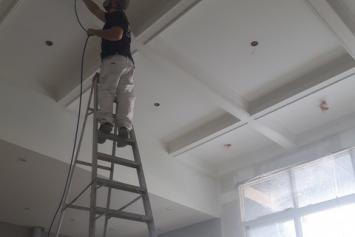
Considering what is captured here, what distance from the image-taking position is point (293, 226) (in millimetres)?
5418

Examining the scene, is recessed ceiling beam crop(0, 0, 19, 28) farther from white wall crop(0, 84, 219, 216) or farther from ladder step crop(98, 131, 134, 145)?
ladder step crop(98, 131, 134, 145)

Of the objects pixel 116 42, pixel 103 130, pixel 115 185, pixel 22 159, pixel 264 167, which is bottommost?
pixel 115 185

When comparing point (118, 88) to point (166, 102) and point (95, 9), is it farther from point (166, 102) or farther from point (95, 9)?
point (166, 102)

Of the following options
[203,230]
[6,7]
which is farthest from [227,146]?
[6,7]

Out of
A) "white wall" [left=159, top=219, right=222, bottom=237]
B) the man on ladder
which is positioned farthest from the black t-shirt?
"white wall" [left=159, top=219, right=222, bottom=237]

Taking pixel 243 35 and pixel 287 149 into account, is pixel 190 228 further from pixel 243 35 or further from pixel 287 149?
pixel 243 35

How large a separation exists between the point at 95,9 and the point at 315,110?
304 cm

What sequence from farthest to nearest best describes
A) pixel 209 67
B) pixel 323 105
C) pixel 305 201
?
pixel 305 201
pixel 323 105
pixel 209 67

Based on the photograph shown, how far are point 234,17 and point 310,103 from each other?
1739 mm

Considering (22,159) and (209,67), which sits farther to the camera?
(209,67)

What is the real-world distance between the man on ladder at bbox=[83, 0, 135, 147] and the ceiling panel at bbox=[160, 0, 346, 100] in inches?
25.0

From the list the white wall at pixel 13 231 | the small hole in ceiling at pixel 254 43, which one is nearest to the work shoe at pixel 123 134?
the small hole in ceiling at pixel 254 43

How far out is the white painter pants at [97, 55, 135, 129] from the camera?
335 cm

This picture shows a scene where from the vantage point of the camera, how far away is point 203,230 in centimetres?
637
